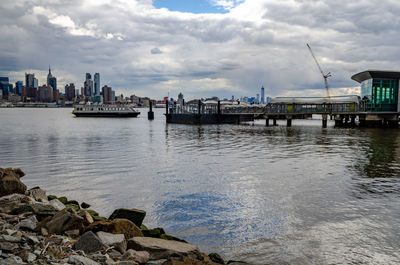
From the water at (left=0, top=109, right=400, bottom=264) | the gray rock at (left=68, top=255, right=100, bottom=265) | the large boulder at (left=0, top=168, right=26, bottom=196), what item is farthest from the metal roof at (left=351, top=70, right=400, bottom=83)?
the gray rock at (left=68, top=255, right=100, bottom=265)

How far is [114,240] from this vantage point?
838 centimetres

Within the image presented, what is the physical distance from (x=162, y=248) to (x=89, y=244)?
1716mm

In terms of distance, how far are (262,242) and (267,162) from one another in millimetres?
15721

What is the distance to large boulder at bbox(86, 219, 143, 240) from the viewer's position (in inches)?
358

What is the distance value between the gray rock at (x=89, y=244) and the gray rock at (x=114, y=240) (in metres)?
0.22

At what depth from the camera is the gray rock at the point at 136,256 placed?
7633 mm

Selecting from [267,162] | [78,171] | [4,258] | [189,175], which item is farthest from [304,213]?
[78,171]

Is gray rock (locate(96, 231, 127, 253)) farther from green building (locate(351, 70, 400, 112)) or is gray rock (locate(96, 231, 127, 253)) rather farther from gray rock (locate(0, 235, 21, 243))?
green building (locate(351, 70, 400, 112))

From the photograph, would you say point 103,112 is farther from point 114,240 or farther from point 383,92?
point 114,240

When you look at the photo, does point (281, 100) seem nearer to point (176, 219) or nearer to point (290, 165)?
point (290, 165)

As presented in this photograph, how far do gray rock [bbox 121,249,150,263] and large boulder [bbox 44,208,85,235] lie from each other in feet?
6.85

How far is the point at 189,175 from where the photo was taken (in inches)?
831

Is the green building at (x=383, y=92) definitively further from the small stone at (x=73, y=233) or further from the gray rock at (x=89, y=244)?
the gray rock at (x=89, y=244)

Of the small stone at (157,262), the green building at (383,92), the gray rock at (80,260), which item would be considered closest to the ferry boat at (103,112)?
the green building at (383,92)
